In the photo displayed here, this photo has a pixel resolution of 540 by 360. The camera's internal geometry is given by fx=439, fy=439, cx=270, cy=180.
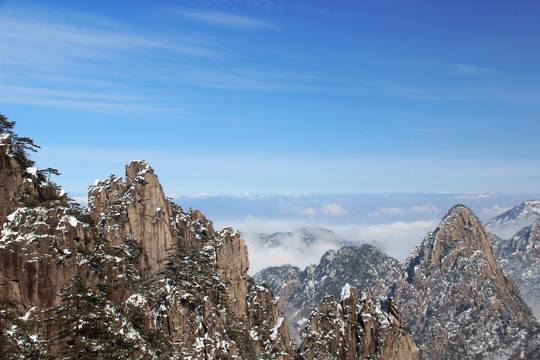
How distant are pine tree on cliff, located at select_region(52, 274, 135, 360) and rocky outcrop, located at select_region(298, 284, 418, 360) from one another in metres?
57.6

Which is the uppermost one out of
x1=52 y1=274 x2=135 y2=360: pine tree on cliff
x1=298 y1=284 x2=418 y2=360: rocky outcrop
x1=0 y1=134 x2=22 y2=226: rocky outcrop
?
x1=0 y1=134 x2=22 y2=226: rocky outcrop

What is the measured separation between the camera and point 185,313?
217ft

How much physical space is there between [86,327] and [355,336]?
226 ft

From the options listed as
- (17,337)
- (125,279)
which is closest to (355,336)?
(125,279)

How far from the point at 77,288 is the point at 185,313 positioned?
20954mm

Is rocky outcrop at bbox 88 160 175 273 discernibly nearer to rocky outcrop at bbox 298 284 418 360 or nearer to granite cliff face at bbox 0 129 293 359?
granite cliff face at bbox 0 129 293 359

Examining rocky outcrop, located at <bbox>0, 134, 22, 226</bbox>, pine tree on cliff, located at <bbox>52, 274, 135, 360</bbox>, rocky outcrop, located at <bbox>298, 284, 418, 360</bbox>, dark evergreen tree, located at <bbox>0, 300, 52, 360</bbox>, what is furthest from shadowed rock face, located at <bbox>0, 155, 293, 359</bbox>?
rocky outcrop, located at <bbox>298, 284, 418, 360</bbox>

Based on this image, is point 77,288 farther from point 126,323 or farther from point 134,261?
point 134,261

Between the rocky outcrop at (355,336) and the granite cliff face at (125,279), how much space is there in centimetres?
664

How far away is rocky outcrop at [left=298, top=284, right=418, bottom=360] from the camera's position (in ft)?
323

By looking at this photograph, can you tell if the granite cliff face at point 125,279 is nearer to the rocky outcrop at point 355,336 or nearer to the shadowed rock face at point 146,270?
the shadowed rock face at point 146,270

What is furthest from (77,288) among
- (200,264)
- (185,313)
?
(200,264)

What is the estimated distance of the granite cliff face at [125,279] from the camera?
4634 centimetres

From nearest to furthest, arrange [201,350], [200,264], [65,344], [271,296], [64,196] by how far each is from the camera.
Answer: [65,344]
[64,196]
[201,350]
[200,264]
[271,296]
